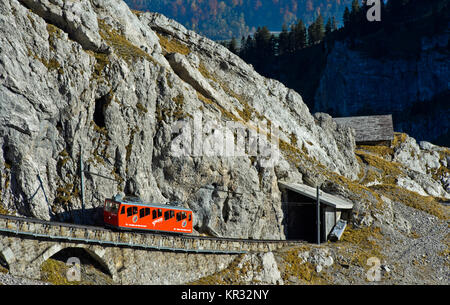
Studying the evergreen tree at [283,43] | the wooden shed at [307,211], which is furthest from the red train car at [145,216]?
the evergreen tree at [283,43]

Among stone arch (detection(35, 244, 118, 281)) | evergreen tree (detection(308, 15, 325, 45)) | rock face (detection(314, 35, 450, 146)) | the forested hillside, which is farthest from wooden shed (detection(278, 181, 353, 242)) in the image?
evergreen tree (detection(308, 15, 325, 45))

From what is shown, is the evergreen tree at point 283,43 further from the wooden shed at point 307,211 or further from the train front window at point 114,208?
the train front window at point 114,208

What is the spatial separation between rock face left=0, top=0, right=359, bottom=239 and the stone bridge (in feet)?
21.8

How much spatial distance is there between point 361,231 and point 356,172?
22.9 m

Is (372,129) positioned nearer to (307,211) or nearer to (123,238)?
(307,211)

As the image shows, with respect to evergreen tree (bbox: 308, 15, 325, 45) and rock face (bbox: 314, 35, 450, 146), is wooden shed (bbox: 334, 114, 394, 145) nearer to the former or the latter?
rock face (bbox: 314, 35, 450, 146)

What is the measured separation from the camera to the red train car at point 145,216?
5075 centimetres

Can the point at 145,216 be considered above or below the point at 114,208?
below

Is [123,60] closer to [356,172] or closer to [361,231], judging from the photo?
[361,231]

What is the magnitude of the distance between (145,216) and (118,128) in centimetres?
1043

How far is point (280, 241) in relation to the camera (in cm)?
6419

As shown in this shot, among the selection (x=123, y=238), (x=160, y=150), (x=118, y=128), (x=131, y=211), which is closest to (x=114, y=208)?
(x=131, y=211)

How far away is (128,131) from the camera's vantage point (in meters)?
60.1

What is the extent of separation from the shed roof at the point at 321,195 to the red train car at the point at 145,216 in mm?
15869
